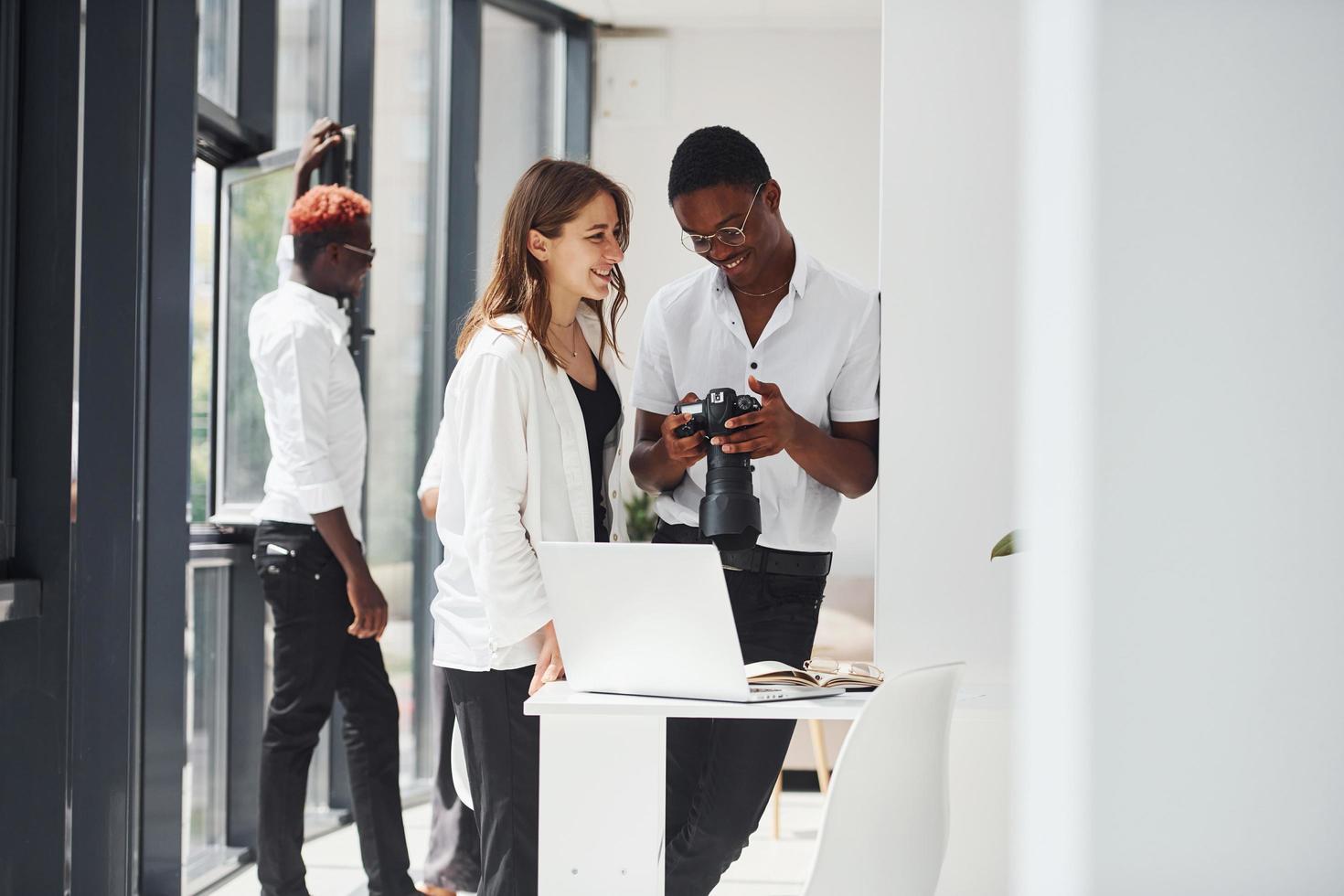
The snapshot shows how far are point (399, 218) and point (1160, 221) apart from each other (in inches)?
151

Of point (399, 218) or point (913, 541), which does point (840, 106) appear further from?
point (913, 541)

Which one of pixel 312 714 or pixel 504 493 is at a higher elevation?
pixel 504 493

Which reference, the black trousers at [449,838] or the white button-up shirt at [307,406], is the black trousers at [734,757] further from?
the white button-up shirt at [307,406]

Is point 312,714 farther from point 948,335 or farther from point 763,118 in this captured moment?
point 763,118

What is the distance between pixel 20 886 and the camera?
221cm

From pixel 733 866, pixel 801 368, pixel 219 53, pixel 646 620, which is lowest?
pixel 733 866

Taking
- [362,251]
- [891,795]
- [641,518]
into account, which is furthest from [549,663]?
[641,518]

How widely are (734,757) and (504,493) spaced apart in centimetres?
68

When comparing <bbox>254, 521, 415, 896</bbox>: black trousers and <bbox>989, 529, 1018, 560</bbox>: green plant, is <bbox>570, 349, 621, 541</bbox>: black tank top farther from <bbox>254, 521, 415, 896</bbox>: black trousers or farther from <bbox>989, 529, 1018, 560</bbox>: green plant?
<bbox>254, 521, 415, 896</bbox>: black trousers

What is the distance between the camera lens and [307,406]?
9.25ft

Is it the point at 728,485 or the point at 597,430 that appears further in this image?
the point at 597,430

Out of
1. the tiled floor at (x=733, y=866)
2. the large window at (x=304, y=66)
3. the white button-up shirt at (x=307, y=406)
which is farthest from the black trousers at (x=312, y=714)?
the large window at (x=304, y=66)

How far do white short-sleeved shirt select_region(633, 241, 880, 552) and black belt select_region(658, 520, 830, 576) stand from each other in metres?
0.02

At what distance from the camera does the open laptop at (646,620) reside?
1.51m
